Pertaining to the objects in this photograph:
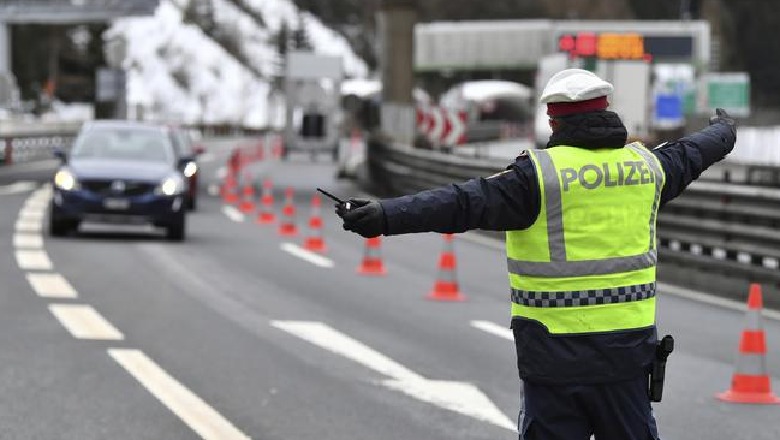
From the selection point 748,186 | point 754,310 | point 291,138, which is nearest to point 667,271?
point 748,186

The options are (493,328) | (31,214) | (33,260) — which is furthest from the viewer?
(31,214)

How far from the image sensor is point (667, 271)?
68.0 ft

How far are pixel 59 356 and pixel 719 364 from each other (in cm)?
456

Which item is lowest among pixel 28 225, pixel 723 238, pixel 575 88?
pixel 28 225

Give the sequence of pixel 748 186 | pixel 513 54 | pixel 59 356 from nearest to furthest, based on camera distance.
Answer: pixel 59 356, pixel 748 186, pixel 513 54

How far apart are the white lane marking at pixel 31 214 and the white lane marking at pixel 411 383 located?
1425 cm

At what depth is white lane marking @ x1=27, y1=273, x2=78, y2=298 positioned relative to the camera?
16719 mm

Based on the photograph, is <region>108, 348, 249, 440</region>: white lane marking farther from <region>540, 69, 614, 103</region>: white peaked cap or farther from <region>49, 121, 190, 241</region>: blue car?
<region>49, 121, 190, 241</region>: blue car

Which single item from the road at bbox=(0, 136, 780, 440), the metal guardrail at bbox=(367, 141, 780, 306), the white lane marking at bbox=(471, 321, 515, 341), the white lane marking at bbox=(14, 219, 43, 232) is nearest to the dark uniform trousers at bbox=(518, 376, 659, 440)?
the road at bbox=(0, 136, 780, 440)

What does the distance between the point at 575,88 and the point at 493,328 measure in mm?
9519

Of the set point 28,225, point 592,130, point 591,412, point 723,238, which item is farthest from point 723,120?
point 28,225

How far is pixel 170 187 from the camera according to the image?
23.9 metres

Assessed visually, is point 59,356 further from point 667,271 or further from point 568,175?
point 667,271

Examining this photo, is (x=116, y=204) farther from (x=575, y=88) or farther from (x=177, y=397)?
(x=575, y=88)
